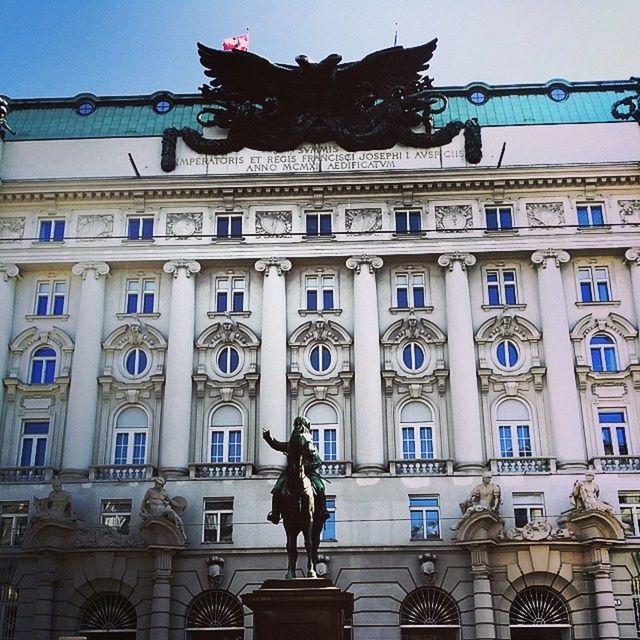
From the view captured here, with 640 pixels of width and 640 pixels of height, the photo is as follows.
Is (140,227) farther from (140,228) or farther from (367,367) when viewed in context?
(367,367)

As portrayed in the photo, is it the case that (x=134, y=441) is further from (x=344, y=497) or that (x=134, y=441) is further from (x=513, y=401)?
(x=513, y=401)

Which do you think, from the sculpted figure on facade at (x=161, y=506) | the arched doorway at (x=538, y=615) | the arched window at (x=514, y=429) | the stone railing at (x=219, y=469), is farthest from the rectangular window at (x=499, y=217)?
the sculpted figure on facade at (x=161, y=506)

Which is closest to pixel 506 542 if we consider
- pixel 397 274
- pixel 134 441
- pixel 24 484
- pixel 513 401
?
pixel 513 401

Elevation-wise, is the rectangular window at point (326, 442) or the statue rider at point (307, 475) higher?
the rectangular window at point (326, 442)

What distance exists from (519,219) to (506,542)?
46.9 ft

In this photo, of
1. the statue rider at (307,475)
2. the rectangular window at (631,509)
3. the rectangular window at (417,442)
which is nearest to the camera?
the statue rider at (307,475)

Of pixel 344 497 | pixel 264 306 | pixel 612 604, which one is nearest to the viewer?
pixel 612 604

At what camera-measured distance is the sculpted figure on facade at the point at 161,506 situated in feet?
122

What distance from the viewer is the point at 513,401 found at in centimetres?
4109

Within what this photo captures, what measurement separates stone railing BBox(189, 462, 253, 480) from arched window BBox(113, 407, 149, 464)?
7.94ft

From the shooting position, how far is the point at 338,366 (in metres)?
41.8

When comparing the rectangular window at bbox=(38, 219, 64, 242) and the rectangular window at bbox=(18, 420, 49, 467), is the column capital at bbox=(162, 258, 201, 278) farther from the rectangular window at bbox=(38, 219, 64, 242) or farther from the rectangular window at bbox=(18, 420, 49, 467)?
the rectangular window at bbox=(18, 420, 49, 467)

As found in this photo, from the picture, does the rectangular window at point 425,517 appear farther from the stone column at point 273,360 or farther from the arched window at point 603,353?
the arched window at point 603,353

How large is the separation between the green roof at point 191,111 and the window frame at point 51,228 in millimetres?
4284
